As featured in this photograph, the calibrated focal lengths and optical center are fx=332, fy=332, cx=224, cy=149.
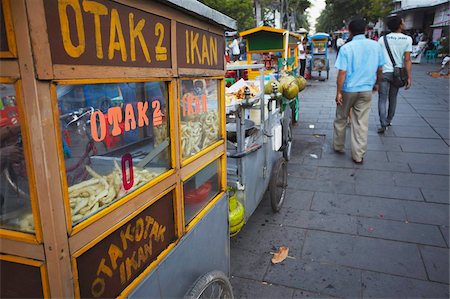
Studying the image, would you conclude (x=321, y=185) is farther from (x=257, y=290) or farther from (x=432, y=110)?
(x=432, y=110)

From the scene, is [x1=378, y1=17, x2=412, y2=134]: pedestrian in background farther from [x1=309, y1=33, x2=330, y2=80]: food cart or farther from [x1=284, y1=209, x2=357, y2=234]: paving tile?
[x1=309, y1=33, x2=330, y2=80]: food cart

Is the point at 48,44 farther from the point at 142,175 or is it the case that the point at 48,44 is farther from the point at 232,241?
the point at 232,241

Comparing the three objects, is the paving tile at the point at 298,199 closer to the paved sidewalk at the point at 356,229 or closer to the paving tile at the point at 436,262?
the paved sidewalk at the point at 356,229

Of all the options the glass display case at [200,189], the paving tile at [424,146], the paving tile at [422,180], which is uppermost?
the glass display case at [200,189]

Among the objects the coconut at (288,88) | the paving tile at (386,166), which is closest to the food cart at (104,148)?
the coconut at (288,88)

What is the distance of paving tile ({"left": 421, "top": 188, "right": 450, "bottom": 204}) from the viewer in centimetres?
364

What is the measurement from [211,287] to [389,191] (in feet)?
9.38

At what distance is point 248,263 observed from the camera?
2.74 meters

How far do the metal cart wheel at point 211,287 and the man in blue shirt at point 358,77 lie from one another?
11.3 ft

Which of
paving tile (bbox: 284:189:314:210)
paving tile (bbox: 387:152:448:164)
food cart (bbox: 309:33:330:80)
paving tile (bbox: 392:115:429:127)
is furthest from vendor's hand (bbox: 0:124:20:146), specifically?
food cart (bbox: 309:33:330:80)

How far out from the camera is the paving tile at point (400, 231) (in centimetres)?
295

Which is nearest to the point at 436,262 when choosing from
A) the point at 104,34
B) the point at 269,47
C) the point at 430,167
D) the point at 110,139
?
the point at 430,167

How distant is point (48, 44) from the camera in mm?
870

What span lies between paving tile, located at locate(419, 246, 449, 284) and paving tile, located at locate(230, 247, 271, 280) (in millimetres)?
1236
